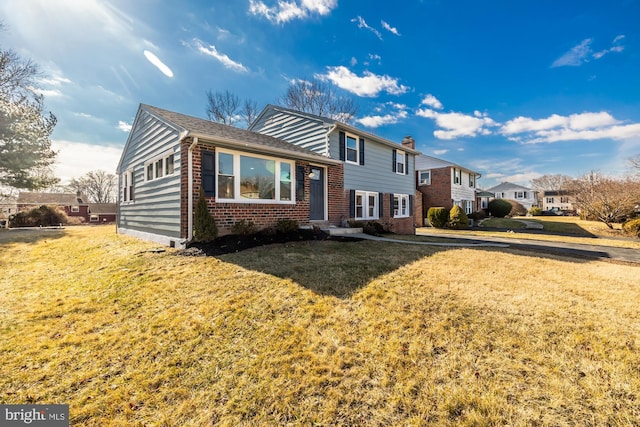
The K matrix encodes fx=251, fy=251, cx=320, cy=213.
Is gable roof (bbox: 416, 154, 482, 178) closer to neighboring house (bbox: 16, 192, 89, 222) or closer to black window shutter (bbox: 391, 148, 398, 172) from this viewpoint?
black window shutter (bbox: 391, 148, 398, 172)

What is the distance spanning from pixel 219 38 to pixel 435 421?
45.4 ft

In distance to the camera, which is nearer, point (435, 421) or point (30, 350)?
point (435, 421)

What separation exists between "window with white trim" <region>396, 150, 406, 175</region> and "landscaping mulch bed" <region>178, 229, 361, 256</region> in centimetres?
792

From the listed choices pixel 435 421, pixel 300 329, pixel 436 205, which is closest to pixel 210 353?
pixel 300 329

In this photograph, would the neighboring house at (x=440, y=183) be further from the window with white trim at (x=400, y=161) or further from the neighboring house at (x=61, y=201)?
the neighboring house at (x=61, y=201)

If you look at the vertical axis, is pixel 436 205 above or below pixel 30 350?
above

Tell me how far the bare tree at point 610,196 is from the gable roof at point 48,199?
6404 centimetres

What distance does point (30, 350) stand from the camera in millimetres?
3041

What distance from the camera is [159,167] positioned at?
8922 mm

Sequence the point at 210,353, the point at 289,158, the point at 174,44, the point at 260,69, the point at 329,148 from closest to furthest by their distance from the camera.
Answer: the point at 210,353 < the point at 289,158 < the point at 174,44 < the point at 329,148 < the point at 260,69

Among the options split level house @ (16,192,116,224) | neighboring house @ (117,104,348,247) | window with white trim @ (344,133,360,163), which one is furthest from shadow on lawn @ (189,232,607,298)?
split level house @ (16,192,116,224)

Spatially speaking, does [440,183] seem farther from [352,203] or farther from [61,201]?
[61,201]

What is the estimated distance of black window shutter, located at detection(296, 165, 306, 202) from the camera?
9773 millimetres

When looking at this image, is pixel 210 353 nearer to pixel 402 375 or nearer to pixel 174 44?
pixel 402 375
